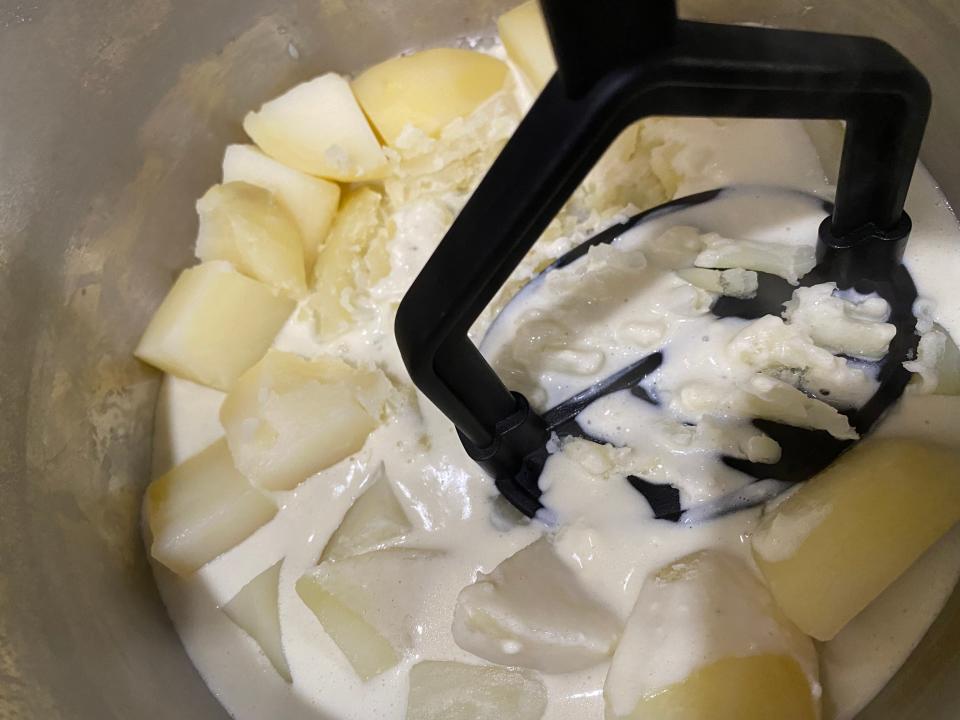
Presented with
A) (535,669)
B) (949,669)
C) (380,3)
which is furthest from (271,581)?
(380,3)

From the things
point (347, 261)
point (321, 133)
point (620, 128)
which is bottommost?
point (347, 261)

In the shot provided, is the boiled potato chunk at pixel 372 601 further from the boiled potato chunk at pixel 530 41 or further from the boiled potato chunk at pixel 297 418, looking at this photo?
the boiled potato chunk at pixel 530 41

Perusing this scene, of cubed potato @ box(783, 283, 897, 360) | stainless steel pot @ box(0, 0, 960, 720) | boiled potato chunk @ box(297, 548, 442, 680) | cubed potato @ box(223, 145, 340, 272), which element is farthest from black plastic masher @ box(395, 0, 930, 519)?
cubed potato @ box(223, 145, 340, 272)

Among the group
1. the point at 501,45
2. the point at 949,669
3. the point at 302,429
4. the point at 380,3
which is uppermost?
the point at 380,3

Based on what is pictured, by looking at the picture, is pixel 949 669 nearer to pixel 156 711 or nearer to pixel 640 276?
pixel 640 276

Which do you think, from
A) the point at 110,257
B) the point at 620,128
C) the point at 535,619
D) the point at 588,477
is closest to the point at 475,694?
the point at 535,619

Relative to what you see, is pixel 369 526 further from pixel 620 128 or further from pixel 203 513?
pixel 620 128

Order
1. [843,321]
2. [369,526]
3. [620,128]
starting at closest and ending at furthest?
1. [620,128]
2. [843,321]
3. [369,526]

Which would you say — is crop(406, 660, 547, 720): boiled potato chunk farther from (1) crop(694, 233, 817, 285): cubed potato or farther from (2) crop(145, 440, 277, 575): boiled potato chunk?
(1) crop(694, 233, 817, 285): cubed potato
